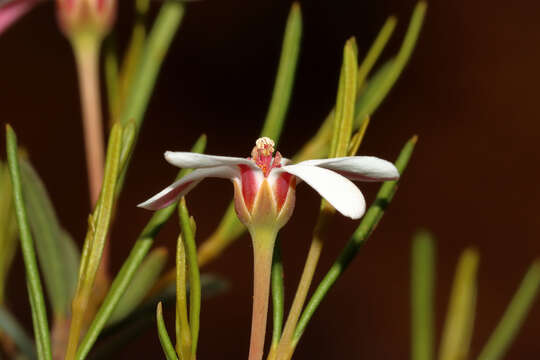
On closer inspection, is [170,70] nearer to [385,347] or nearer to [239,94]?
[239,94]

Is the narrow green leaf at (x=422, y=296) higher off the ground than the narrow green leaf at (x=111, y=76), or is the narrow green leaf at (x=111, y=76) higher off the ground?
the narrow green leaf at (x=111, y=76)

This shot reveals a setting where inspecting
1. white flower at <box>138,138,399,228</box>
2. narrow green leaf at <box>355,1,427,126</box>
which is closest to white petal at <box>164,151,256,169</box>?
white flower at <box>138,138,399,228</box>

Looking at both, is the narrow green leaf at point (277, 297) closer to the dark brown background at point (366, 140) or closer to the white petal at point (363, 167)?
the white petal at point (363, 167)

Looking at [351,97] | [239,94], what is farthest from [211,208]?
[351,97]

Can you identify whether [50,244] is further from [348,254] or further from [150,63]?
[348,254]

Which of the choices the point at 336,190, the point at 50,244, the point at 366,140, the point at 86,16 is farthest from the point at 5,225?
the point at 366,140

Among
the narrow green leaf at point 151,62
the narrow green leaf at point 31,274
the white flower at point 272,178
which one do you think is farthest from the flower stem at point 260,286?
the narrow green leaf at point 151,62

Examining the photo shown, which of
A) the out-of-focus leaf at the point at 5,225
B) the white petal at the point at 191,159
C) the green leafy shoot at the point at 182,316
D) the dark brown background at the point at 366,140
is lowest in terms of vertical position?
the green leafy shoot at the point at 182,316
